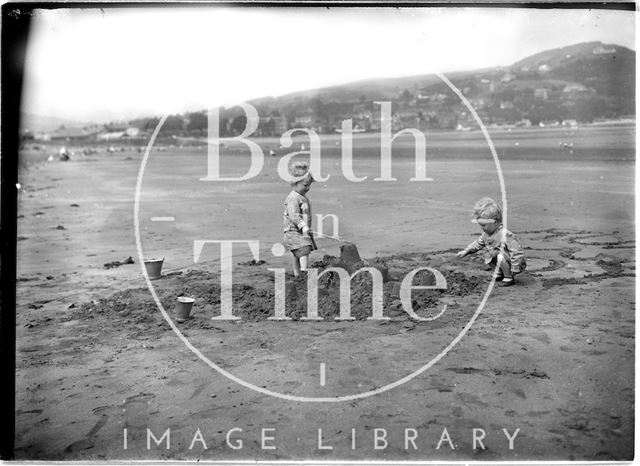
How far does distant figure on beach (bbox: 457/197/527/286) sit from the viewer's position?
4.47 meters

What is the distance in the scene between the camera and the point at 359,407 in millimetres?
3088

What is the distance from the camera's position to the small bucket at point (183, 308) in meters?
3.97

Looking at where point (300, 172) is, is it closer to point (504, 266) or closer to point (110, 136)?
point (504, 266)

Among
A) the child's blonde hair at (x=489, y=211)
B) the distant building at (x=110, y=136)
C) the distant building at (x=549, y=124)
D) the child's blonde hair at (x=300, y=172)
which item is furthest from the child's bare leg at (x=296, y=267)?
the distant building at (x=549, y=124)

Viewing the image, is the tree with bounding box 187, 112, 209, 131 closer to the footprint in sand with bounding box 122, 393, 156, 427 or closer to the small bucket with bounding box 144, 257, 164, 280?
the small bucket with bounding box 144, 257, 164, 280

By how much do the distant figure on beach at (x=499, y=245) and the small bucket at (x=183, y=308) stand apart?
2176mm

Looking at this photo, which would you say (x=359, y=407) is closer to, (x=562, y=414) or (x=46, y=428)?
(x=562, y=414)

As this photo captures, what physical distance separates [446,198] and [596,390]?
4968mm

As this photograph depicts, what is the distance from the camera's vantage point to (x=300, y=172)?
4.76m

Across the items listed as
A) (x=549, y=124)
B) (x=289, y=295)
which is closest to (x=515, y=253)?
(x=549, y=124)

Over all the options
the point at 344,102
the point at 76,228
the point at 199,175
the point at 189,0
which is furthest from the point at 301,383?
the point at 199,175

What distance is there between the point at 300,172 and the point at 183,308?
59.3 inches

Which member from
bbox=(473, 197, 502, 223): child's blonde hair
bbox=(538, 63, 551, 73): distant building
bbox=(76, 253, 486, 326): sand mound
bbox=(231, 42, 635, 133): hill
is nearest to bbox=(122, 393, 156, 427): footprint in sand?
bbox=(76, 253, 486, 326): sand mound

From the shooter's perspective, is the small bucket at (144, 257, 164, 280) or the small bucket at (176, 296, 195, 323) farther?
the small bucket at (144, 257, 164, 280)
